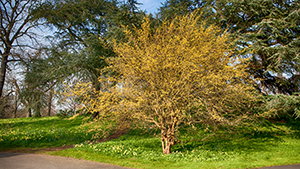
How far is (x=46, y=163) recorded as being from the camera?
5730 millimetres

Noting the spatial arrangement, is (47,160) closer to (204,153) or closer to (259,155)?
(204,153)

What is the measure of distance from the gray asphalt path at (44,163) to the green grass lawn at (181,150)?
1.24 feet

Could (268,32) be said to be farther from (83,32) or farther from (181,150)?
(83,32)

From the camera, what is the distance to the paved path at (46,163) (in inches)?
213

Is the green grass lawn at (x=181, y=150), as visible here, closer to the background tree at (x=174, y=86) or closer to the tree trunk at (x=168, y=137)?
the tree trunk at (x=168, y=137)

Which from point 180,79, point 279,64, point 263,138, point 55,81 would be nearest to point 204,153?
point 180,79

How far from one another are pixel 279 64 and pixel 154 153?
7.09 metres

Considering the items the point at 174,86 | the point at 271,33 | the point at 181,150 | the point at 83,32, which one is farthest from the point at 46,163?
the point at 271,33

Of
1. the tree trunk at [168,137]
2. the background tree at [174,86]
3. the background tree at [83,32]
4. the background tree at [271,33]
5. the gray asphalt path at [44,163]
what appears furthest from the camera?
the background tree at [83,32]

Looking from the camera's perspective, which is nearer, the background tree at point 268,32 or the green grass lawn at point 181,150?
the green grass lawn at point 181,150

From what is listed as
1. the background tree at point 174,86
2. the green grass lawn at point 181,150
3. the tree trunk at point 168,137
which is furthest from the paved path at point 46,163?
the tree trunk at point 168,137

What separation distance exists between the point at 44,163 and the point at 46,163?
56 millimetres

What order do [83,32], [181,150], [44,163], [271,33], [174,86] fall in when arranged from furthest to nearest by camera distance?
[83,32], [271,33], [181,150], [174,86], [44,163]

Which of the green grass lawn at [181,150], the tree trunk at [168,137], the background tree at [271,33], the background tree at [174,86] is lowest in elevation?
the green grass lawn at [181,150]
